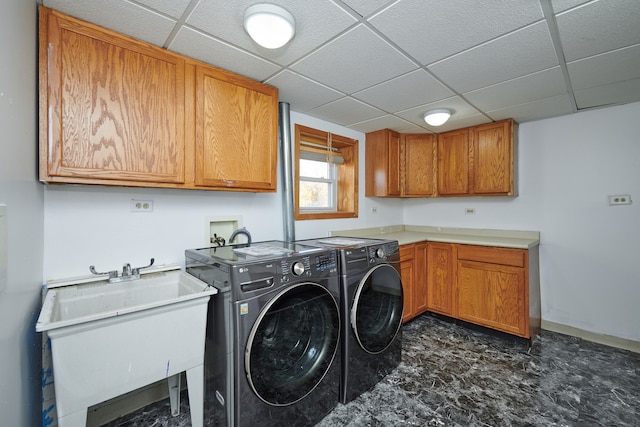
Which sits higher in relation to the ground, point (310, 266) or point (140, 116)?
point (140, 116)

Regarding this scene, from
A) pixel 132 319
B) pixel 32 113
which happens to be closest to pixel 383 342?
pixel 132 319

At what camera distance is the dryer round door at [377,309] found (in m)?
1.83

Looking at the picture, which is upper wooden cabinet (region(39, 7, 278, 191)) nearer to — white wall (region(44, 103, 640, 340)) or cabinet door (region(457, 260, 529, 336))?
white wall (region(44, 103, 640, 340))

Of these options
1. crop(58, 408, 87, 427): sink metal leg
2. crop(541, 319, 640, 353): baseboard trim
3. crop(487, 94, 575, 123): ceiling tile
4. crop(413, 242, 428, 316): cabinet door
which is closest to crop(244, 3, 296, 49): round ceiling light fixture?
crop(58, 408, 87, 427): sink metal leg

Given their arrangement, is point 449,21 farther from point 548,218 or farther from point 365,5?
point 548,218

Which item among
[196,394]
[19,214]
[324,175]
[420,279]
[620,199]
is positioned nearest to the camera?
[19,214]

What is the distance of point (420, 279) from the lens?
3.01 meters

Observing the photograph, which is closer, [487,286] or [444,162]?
[487,286]

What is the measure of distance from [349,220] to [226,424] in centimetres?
222

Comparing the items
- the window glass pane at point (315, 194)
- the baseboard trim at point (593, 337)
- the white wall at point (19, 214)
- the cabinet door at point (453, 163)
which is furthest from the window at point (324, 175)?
the baseboard trim at point (593, 337)

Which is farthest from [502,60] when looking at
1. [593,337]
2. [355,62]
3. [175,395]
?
[175,395]

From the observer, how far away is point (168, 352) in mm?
1272

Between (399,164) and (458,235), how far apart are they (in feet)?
3.69

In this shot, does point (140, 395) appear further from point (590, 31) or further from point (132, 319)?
point (590, 31)
